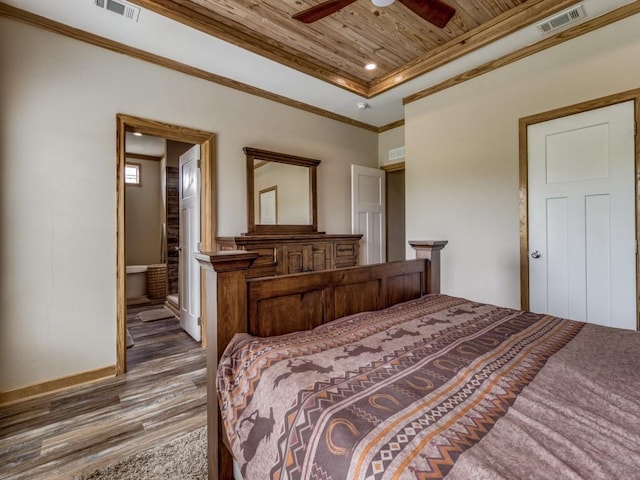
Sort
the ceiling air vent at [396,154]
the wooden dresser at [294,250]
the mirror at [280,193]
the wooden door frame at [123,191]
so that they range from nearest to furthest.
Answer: the wooden door frame at [123,191] → the wooden dresser at [294,250] → the mirror at [280,193] → the ceiling air vent at [396,154]

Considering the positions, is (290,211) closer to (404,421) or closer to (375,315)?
(375,315)

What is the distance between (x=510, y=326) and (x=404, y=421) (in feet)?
3.45

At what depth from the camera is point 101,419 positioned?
1.95m

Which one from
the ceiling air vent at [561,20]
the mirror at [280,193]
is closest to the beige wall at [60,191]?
the mirror at [280,193]

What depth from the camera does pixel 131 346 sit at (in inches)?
121

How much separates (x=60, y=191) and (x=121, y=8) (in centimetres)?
140

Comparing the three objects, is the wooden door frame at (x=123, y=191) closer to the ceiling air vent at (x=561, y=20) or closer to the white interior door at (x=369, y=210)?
the white interior door at (x=369, y=210)

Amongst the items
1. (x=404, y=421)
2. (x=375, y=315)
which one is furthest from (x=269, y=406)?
(x=375, y=315)

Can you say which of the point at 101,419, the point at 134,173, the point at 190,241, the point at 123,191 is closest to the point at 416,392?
the point at 101,419

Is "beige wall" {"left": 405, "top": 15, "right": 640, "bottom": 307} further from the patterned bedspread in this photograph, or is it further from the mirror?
the patterned bedspread

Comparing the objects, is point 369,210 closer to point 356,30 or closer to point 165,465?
point 356,30

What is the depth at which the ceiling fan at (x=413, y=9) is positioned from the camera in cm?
181

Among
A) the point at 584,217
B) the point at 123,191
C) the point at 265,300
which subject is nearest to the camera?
the point at 265,300

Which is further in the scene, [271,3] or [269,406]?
[271,3]
